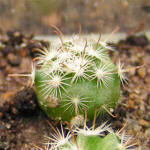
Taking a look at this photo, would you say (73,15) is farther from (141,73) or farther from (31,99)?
(31,99)

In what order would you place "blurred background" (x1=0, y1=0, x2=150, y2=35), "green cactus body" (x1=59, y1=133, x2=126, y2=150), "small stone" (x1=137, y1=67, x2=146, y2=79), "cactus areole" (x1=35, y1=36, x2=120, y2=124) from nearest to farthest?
"green cactus body" (x1=59, y1=133, x2=126, y2=150) → "cactus areole" (x1=35, y1=36, x2=120, y2=124) → "small stone" (x1=137, y1=67, x2=146, y2=79) → "blurred background" (x1=0, y1=0, x2=150, y2=35)

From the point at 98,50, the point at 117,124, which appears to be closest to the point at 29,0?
the point at 98,50

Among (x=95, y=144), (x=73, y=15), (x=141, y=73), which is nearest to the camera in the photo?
(x=95, y=144)

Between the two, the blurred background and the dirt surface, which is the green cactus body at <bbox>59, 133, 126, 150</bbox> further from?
the blurred background

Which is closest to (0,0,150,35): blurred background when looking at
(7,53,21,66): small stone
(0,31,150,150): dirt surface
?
(0,31,150,150): dirt surface

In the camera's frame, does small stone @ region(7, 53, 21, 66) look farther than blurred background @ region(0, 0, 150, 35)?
No

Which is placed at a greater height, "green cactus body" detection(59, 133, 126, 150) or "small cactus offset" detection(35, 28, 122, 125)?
"small cactus offset" detection(35, 28, 122, 125)

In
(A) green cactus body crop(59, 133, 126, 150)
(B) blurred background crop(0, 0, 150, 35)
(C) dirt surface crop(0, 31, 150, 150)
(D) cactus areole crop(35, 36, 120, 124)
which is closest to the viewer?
(A) green cactus body crop(59, 133, 126, 150)

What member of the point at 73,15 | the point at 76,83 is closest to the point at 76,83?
the point at 76,83
